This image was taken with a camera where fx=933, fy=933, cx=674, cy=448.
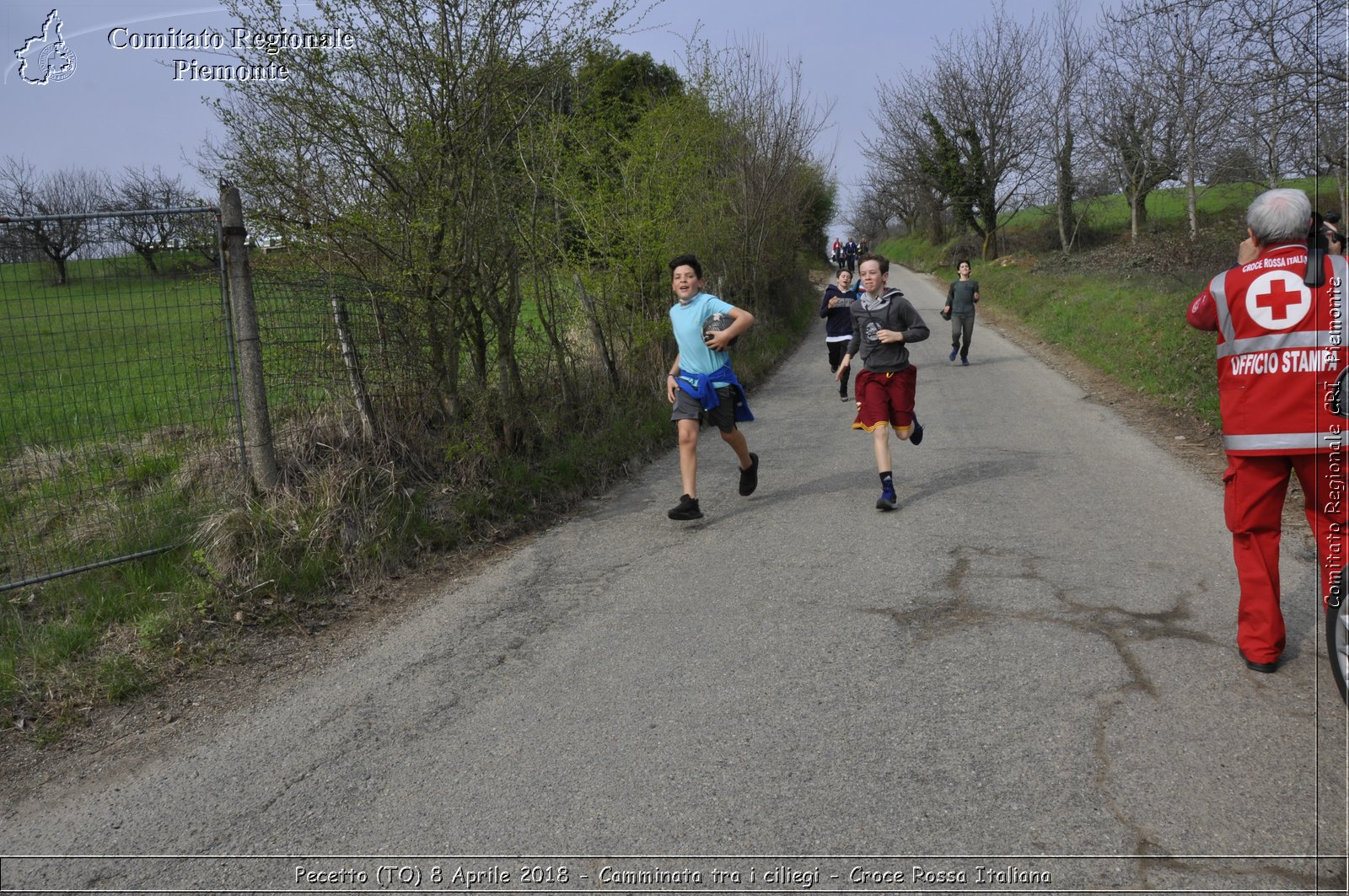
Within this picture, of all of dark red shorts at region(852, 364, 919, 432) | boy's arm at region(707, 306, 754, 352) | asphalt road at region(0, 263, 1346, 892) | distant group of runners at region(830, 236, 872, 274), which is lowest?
asphalt road at region(0, 263, 1346, 892)

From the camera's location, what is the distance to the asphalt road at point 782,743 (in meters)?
2.85

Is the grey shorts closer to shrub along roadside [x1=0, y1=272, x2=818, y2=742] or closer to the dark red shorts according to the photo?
the dark red shorts

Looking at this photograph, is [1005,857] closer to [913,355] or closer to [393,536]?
[393,536]

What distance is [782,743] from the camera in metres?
3.51

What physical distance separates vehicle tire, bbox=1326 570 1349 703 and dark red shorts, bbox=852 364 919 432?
12.2 ft

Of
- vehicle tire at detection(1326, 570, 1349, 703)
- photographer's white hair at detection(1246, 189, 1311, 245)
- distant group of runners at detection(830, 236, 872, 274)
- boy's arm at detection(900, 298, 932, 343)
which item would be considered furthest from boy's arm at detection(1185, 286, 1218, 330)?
distant group of runners at detection(830, 236, 872, 274)

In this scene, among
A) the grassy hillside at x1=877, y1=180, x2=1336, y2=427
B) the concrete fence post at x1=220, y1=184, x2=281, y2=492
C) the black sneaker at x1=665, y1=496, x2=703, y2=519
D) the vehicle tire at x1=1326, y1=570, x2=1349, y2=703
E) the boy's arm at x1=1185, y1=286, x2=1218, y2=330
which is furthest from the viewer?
the grassy hillside at x1=877, y1=180, x2=1336, y2=427

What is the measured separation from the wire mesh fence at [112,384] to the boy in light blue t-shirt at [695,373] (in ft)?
9.86

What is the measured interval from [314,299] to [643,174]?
5619 mm

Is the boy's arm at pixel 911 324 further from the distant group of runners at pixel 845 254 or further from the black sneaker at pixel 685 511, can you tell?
the distant group of runners at pixel 845 254

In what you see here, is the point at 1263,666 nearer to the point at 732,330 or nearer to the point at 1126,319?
the point at 732,330

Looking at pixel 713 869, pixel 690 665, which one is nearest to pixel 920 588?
pixel 690 665

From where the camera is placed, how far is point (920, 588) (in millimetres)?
5117

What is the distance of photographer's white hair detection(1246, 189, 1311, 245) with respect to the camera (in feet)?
12.3
